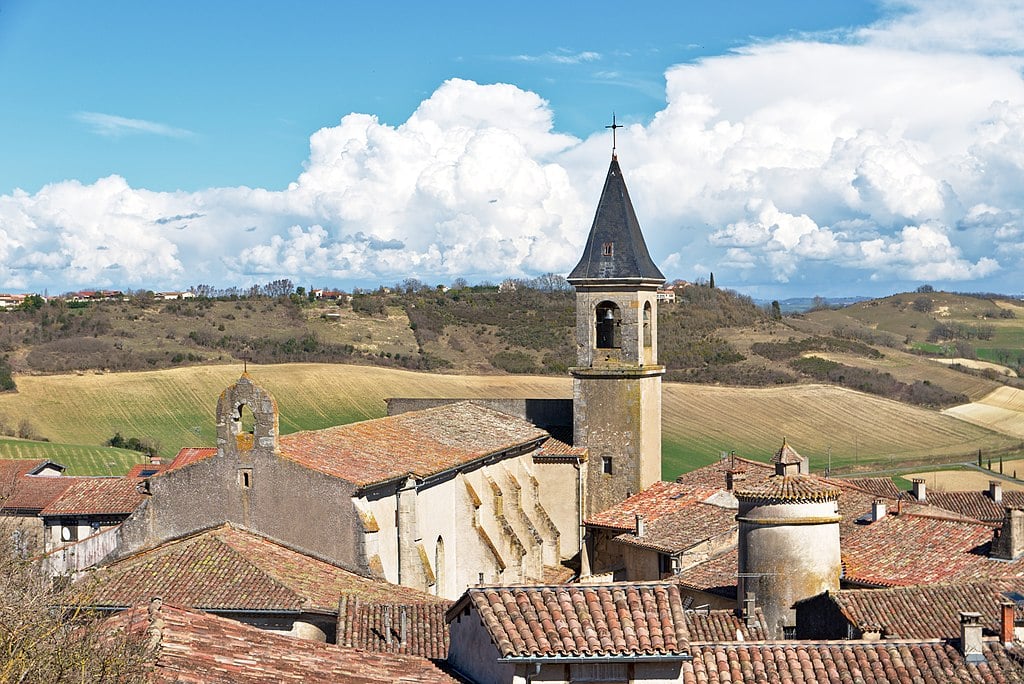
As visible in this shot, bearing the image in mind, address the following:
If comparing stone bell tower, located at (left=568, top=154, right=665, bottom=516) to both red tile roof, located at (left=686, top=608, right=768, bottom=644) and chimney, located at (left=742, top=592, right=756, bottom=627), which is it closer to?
chimney, located at (left=742, top=592, right=756, bottom=627)

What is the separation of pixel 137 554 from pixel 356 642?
6610mm

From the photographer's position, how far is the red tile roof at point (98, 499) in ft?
134

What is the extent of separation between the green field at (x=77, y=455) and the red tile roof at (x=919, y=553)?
115 feet

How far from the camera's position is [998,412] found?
83.2 meters

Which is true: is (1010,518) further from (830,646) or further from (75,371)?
(75,371)

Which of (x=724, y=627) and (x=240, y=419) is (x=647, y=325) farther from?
(x=724, y=627)

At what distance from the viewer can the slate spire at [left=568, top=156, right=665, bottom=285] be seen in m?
37.4

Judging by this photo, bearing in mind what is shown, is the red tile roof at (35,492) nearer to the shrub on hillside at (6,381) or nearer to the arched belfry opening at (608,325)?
the arched belfry opening at (608,325)

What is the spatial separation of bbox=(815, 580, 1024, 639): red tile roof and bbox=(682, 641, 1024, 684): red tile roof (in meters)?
5.94

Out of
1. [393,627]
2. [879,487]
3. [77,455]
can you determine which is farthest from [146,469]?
[393,627]

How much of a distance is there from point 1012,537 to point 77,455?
141ft

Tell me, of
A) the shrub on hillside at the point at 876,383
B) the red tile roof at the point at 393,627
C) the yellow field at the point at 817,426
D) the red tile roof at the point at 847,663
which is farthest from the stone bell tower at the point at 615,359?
the shrub on hillside at the point at 876,383

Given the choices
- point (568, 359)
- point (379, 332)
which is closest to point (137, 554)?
point (568, 359)

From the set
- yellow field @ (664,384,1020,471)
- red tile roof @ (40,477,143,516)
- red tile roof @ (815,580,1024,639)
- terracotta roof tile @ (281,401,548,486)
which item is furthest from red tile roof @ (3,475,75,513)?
yellow field @ (664,384,1020,471)
